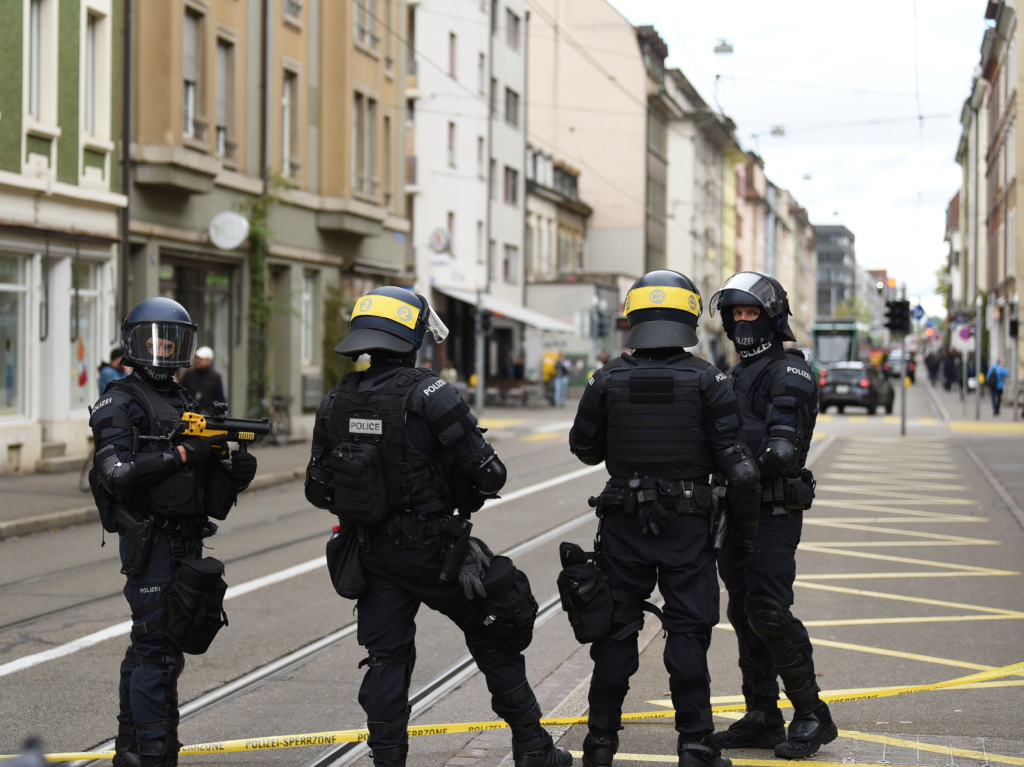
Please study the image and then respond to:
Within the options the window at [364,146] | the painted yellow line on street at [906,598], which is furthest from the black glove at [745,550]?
the window at [364,146]

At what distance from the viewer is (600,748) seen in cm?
492

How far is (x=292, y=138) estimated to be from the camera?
26.1 meters

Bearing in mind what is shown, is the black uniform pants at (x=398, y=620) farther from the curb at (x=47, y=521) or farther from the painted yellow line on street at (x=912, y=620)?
the curb at (x=47, y=521)

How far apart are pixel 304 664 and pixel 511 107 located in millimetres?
41550

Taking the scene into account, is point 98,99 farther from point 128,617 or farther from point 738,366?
point 738,366

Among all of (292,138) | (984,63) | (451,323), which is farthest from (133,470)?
(984,63)

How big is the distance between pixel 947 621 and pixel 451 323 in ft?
114

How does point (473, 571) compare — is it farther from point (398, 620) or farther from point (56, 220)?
point (56, 220)

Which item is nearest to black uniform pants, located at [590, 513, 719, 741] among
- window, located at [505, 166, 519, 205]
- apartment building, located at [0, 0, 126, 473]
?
apartment building, located at [0, 0, 126, 473]

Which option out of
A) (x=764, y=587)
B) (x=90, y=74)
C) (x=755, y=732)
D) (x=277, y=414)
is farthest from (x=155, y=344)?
(x=277, y=414)

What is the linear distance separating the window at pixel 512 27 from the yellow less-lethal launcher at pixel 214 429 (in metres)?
43.0

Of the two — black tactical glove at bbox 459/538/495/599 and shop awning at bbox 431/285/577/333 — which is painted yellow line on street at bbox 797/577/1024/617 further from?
shop awning at bbox 431/285/577/333

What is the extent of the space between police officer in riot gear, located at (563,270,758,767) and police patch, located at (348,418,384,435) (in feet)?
2.93

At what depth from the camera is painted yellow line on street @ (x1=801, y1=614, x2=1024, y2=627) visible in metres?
8.16
